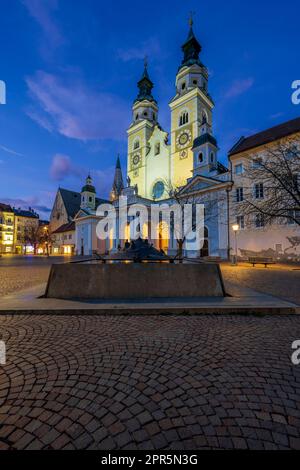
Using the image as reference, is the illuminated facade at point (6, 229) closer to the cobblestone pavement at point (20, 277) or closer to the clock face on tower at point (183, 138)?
the clock face on tower at point (183, 138)

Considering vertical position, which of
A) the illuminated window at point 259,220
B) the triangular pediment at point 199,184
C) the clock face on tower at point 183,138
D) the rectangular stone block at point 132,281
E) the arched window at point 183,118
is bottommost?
the rectangular stone block at point 132,281

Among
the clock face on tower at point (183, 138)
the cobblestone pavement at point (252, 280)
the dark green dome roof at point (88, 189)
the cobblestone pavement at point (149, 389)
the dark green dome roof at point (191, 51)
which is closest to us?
the cobblestone pavement at point (149, 389)

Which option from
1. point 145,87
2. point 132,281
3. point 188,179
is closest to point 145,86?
point 145,87

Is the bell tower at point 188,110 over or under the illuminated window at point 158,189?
over

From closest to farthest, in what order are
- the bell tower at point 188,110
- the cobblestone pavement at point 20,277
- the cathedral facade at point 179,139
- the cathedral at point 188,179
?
the cobblestone pavement at point 20,277
the cathedral at point 188,179
the cathedral facade at point 179,139
the bell tower at point 188,110

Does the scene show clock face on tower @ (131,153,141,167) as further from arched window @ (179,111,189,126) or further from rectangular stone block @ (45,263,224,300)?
rectangular stone block @ (45,263,224,300)

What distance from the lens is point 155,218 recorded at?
1727 inches

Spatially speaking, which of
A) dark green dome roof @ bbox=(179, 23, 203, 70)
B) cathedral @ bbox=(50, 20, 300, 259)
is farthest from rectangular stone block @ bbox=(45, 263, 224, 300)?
dark green dome roof @ bbox=(179, 23, 203, 70)

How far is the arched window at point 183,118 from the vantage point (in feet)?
149

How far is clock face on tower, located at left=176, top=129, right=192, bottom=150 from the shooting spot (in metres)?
44.0

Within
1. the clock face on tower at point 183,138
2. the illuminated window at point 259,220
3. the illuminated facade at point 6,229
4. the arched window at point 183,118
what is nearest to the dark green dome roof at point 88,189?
the clock face on tower at point 183,138

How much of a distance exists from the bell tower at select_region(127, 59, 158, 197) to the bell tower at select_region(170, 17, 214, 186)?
32.2 ft

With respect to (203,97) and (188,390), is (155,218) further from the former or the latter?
(188,390)

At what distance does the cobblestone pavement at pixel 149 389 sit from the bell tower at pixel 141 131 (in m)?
50.0
